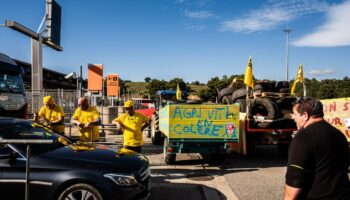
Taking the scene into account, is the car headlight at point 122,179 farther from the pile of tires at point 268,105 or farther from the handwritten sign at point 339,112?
the handwritten sign at point 339,112

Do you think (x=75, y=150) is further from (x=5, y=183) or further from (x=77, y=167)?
(x=5, y=183)

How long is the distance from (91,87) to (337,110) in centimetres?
1129

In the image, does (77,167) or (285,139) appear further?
(285,139)

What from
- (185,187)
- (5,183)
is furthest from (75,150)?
(185,187)

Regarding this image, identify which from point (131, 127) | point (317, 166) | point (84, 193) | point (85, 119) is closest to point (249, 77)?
point (131, 127)

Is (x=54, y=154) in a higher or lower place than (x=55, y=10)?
lower

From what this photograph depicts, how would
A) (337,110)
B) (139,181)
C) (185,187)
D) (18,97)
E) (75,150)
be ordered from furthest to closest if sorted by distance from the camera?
1. (18,97)
2. (337,110)
3. (185,187)
4. (75,150)
5. (139,181)

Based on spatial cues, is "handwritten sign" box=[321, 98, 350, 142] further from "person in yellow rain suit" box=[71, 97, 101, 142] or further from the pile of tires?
"person in yellow rain suit" box=[71, 97, 101, 142]

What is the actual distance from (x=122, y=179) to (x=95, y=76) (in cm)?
1325

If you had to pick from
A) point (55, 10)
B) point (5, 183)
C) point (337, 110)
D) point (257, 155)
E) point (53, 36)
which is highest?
point (55, 10)

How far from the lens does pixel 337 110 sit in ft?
33.9

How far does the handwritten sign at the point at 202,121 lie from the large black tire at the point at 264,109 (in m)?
1.84

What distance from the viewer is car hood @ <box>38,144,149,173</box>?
499 cm

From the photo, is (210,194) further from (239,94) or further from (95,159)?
(239,94)
